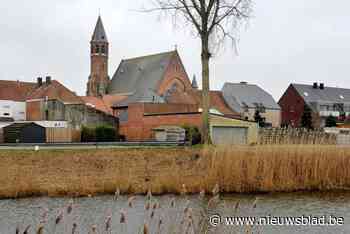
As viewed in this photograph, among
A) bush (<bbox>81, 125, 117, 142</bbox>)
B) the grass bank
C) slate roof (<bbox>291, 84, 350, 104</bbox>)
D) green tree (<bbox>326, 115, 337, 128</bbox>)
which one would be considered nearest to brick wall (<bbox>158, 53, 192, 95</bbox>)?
slate roof (<bbox>291, 84, 350, 104</bbox>)

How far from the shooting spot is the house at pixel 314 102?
254 ft

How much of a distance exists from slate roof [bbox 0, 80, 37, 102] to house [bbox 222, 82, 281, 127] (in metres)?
28.7

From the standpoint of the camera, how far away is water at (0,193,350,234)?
37.2ft

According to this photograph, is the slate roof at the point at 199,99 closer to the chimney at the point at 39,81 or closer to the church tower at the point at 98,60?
the church tower at the point at 98,60

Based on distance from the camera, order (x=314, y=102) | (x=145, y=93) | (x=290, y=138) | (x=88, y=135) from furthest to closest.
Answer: (x=314, y=102) < (x=145, y=93) < (x=88, y=135) < (x=290, y=138)

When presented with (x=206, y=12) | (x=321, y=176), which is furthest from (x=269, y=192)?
(x=206, y=12)

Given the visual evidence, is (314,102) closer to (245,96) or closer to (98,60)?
(245,96)

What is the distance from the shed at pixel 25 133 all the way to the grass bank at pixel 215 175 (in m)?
16.9

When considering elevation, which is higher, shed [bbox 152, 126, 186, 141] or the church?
the church

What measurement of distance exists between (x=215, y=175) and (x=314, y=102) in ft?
208

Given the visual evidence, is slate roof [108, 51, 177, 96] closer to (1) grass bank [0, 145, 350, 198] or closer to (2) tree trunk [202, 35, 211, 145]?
(2) tree trunk [202, 35, 211, 145]

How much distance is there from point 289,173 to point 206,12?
12.7 metres

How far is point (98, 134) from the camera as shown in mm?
42125

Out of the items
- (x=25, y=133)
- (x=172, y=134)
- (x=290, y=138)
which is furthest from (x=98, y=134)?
(x=290, y=138)
